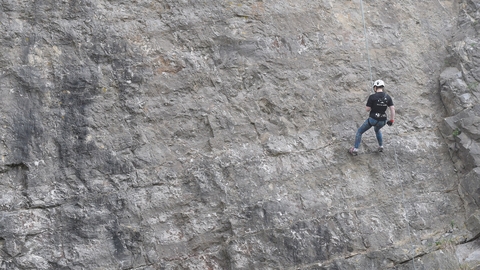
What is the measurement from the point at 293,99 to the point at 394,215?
9.40 ft

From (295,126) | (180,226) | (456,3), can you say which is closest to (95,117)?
(180,226)

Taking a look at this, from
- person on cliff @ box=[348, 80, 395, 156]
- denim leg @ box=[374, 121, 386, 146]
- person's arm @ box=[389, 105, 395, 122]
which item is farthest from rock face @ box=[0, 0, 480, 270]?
person's arm @ box=[389, 105, 395, 122]

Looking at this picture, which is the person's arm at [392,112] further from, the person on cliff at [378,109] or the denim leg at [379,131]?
the denim leg at [379,131]

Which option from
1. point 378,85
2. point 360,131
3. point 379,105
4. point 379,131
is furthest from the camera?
point 379,131

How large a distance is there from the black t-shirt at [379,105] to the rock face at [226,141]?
0.83m

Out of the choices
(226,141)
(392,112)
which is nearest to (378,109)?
(392,112)

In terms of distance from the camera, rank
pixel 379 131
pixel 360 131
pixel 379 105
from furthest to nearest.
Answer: pixel 379 131
pixel 360 131
pixel 379 105

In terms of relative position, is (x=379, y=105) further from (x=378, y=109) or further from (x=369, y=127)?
(x=369, y=127)

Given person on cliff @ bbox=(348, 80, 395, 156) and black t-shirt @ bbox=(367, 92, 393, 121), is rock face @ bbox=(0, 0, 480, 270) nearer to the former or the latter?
person on cliff @ bbox=(348, 80, 395, 156)

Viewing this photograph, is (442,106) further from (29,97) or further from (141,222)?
(29,97)

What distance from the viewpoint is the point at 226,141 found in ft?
35.7

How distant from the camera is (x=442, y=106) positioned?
12.0 m

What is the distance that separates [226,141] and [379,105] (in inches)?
111

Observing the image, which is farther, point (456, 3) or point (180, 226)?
point (456, 3)
